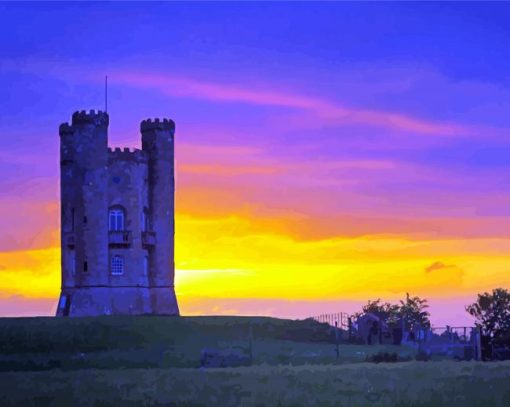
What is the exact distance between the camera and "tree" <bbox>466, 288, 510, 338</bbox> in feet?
257

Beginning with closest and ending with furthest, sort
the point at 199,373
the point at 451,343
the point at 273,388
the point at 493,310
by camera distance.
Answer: the point at 273,388
the point at 199,373
the point at 451,343
the point at 493,310

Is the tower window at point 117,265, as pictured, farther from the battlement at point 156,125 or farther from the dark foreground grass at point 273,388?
the dark foreground grass at point 273,388

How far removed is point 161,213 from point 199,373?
170 feet

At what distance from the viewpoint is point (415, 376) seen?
34094mm

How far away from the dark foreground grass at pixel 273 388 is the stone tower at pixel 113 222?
158 feet

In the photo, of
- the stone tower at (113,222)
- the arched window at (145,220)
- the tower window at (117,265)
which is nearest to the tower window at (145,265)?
the stone tower at (113,222)

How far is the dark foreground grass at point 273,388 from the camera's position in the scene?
84.7ft

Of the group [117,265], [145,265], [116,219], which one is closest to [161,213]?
[116,219]

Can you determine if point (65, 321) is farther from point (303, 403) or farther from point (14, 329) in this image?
point (303, 403)

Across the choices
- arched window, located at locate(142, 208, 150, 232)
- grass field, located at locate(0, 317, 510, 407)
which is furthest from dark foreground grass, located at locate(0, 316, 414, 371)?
arched window, located at locate(142, 208, 150, 232)

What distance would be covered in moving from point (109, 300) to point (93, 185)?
8.46 meters

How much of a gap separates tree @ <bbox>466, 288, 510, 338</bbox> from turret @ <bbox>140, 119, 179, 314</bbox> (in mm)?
22617

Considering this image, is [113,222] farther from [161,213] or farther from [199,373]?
[199,373]

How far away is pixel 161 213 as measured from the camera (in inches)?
3479
